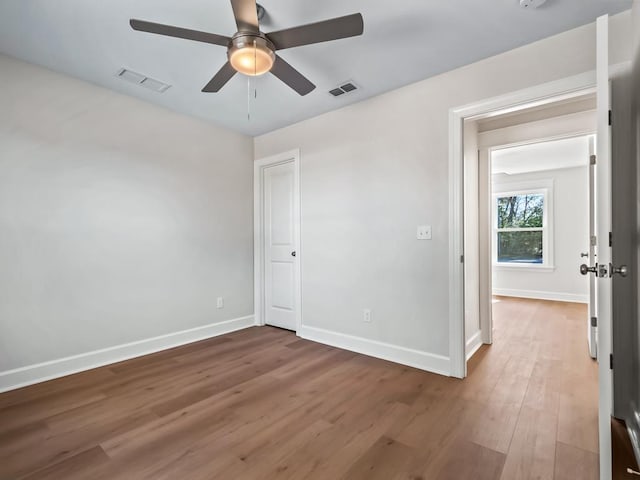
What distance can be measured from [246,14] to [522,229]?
6.87 m

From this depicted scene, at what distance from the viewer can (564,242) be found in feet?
20.0

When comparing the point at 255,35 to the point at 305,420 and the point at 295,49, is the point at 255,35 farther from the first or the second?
the point at 305,420

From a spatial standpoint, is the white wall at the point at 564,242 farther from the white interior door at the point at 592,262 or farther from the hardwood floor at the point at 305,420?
the hardwood floor at the point at 305,420

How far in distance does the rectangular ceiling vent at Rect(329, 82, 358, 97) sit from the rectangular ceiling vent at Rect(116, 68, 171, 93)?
4.98 feet

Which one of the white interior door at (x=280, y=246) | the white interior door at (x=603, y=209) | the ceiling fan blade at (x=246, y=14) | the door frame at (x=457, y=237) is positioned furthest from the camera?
the white interior door at (x=280, y=246)

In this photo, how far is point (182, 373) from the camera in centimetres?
272

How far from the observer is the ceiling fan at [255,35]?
62.9 inches

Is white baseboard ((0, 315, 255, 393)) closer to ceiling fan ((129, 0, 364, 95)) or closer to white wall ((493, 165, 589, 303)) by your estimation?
ceiling fan ((129, 0, 364, 95))

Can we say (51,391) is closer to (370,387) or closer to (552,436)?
(370,387)

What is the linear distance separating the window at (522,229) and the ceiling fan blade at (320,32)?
6.30 metres

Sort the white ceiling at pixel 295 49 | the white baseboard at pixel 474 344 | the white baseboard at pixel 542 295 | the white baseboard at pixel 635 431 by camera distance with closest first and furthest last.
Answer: the white baseboard at pixel 635 431
the white ceiling at pixel 295 49
the white baseboard at pixel 474 344
the white baseboard at pixel 542 295

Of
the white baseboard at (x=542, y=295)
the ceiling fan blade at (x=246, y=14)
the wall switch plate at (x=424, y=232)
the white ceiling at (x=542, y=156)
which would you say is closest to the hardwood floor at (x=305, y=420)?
the wall switch plate at (x=424, y=232)

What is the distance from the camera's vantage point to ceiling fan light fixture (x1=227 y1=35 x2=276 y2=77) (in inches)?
68.8

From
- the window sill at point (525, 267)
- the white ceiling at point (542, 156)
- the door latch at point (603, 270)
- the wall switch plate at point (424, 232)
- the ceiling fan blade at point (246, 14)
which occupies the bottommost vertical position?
the window sill at point (525, 267)
